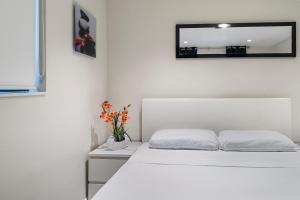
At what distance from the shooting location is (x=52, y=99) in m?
1.86

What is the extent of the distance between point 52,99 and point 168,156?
111 centimetres

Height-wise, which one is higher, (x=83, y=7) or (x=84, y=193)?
(x=83, y=7)

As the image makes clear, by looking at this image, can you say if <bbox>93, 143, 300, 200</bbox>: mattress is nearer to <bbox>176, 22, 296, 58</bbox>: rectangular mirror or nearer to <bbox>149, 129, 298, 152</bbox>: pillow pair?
<bbox>149, 129, 298, 152</bbox>: pillow pair

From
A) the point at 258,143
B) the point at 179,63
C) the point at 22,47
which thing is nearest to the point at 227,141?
the point at 258,143

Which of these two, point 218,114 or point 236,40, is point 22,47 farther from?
point 236,40

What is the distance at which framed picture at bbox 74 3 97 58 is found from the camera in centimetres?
225

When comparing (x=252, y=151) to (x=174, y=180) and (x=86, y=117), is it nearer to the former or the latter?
(x=174, y=180)

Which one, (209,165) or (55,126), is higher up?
(55,126)

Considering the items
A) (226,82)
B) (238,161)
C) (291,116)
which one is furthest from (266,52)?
(238,161)

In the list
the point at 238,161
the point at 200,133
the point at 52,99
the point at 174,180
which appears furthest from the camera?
the point at 200,133

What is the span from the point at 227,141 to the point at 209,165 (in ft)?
1.81

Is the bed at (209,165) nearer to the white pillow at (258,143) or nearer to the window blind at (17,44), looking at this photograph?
the white pillow at (258,143)

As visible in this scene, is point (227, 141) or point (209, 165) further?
point (227, 141)

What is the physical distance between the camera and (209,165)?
80.9 inches
